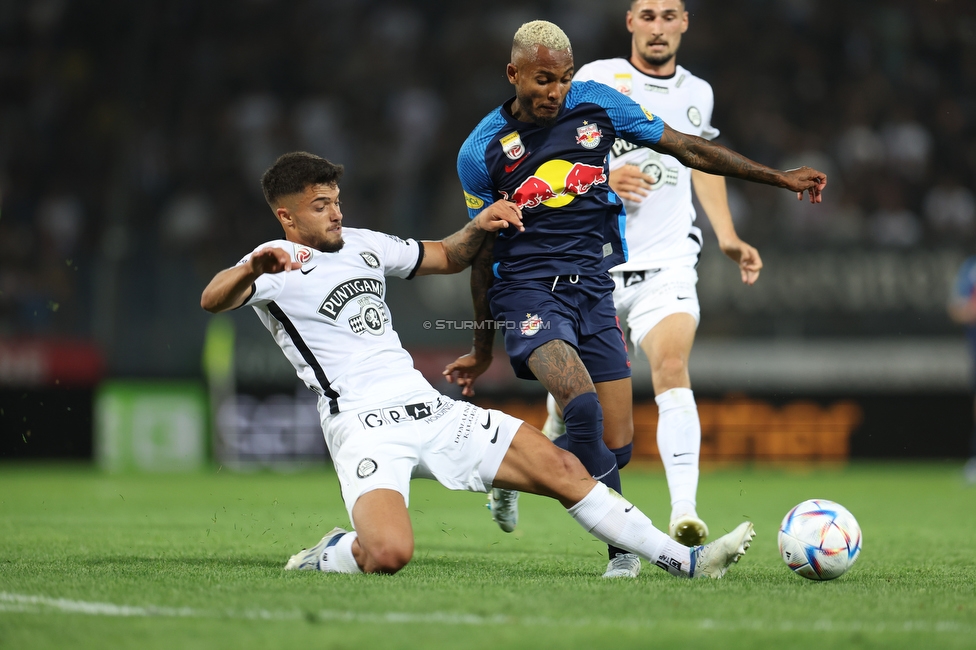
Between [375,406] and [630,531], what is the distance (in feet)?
3.71

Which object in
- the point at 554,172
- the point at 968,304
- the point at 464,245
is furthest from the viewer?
the point at 968,304

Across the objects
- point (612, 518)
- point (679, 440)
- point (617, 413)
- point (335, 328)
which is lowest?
point (612, 518)

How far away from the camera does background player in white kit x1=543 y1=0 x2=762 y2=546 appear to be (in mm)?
5801

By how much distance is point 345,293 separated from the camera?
4832 mm

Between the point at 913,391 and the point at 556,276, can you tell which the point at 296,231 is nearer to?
the point at 556,276

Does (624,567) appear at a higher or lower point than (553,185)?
lower

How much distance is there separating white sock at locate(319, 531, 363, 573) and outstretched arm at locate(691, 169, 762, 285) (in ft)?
8.27

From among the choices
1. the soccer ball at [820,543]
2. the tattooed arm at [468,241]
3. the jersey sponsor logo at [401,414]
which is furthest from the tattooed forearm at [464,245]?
the soccer ball at [820,543]

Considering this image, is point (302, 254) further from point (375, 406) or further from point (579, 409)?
point (579, 409)

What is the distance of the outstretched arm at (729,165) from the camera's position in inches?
193

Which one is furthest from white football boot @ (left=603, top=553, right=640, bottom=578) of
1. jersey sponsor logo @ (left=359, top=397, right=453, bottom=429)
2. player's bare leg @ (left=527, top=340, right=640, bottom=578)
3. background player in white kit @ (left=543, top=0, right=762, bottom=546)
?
background player in white kit @ (left=543, top=0, right=762, bottom=546)

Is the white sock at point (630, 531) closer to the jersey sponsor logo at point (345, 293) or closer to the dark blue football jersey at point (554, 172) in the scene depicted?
the dark blue football jersey at point (554, 172)

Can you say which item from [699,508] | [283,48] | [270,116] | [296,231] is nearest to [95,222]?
[270,116]

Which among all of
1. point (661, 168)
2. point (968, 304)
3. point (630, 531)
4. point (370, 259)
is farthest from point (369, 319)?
point (968, 304)
